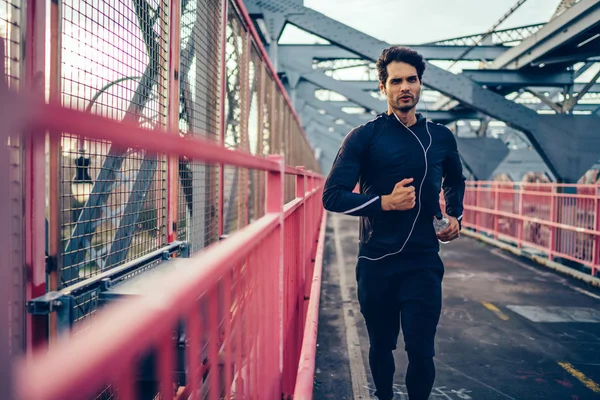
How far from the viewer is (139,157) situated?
9.65 ft

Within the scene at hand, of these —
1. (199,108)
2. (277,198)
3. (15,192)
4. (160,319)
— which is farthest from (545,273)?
(160,319)

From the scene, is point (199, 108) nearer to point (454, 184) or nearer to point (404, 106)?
point (404, 106)

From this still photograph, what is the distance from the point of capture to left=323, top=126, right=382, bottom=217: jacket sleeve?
282 cm

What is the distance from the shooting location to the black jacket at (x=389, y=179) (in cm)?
288

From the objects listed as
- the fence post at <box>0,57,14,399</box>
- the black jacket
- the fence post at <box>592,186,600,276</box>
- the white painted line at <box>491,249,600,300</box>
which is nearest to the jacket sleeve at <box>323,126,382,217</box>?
the black jacket

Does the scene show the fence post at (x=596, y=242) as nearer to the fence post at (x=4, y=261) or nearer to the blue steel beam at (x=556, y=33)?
the blue steel beam at (x=556, y=33)

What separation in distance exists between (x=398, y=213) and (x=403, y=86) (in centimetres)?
79

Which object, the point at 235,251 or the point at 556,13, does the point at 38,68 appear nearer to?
the point at 235,251

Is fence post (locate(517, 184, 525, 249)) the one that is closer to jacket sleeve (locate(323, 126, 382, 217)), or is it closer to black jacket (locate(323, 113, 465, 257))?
black jacket (locate(323, 113, 465, 257))

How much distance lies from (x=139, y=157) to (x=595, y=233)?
8.27 m

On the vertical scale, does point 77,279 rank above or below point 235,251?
below

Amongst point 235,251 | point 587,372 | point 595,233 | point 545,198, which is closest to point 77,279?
point 235,251

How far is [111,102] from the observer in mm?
2479

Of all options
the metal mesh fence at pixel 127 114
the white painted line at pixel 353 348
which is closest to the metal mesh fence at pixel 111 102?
the metal mesh fence at pixel 127 114
